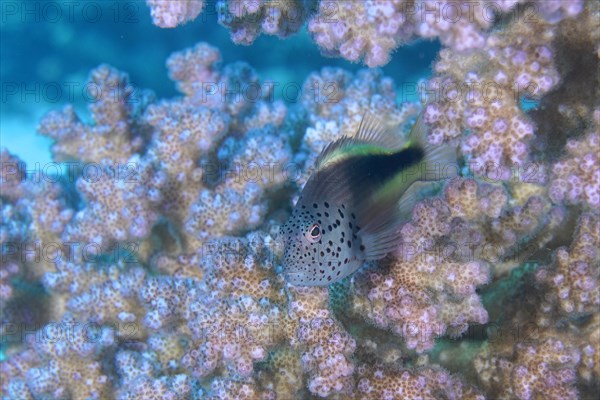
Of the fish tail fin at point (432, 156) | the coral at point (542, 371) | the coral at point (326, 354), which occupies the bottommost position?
the coral at point (542, 371)

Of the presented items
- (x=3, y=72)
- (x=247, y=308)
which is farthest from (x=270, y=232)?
(x=3, y=72)

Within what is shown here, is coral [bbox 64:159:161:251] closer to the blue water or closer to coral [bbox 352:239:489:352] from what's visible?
coral [bbox 352:239:489:352]

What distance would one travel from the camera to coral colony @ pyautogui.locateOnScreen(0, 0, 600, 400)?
3.12 metres

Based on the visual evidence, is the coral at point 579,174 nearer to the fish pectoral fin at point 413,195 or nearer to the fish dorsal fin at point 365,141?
the fish pectoral fin at point 413,195

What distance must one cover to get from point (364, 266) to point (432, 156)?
896mm

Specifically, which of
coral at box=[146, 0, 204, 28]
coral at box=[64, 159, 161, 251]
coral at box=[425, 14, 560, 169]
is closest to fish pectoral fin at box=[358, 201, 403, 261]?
coral at box=[425, 14, 560, 169]

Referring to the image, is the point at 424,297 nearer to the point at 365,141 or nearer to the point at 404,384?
the point at 404,384

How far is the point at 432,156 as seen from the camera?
359 cm

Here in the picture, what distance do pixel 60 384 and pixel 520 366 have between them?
341 centimetres

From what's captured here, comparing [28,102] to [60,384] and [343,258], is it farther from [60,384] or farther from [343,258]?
[343,258]

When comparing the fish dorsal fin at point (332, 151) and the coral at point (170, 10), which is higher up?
the coral at point (170, 10)

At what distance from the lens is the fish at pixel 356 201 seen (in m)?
3.08

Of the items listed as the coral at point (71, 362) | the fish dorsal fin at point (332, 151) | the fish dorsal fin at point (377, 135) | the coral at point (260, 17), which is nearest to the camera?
the fish dorsal fin at point (332, 151)

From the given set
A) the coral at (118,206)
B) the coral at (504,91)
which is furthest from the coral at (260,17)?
the coral at (118,206)
